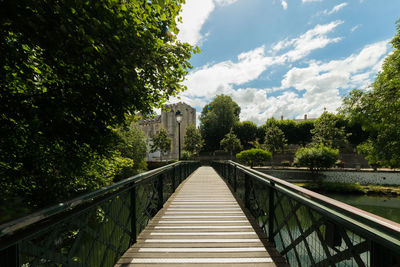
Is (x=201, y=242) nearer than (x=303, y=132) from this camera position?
Yes

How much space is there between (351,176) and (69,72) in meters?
27.8

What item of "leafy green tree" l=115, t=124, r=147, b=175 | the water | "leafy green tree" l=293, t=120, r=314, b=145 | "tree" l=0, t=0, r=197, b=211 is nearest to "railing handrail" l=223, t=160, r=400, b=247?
"tree" l=0, t=0, r=197, b=211

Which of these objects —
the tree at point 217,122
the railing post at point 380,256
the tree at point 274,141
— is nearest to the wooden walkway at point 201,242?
the railing post at point 380,256

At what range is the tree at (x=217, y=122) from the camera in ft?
135

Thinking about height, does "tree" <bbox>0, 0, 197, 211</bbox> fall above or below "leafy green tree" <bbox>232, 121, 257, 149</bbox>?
below

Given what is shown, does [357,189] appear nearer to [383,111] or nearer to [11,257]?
[383,111]

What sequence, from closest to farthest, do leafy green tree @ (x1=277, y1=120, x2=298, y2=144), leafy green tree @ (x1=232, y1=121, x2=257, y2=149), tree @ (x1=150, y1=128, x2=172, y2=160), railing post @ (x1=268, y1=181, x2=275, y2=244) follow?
1. railing post @ (x1=268, y1=181, x2=275, y2=244)
2. tree @ (x1=150, y1=128, x2=172, y2=160)
3. leafy green tree @ (x1=277, y1=120, x2=298, y2=144)
4. leafy green tree @ (x1=232, y1=121, x2=257, y2=149)

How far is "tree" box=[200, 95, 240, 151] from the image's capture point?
1618 inches

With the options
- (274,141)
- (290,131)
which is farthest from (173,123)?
(290,131)

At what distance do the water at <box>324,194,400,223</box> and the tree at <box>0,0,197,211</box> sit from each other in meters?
17.9

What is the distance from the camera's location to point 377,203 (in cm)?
1477

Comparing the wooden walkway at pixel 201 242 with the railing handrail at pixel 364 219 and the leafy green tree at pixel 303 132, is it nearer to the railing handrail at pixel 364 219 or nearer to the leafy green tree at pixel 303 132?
the railing handrail at pixel 364 219

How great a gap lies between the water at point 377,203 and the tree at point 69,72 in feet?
58.8

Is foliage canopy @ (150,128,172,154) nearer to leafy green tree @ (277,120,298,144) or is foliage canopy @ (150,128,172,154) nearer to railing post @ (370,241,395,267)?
leafy green tree @ (277,120,298,144)
